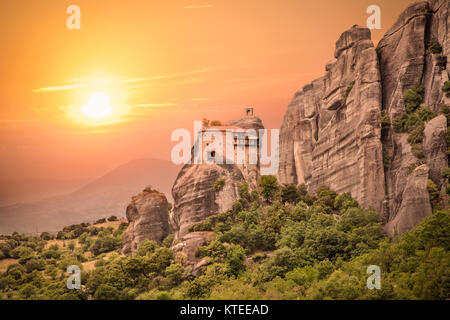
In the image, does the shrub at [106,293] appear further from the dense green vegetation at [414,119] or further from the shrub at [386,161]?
the dense green vegetation at [414,119]

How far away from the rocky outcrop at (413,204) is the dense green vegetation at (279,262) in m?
1.87

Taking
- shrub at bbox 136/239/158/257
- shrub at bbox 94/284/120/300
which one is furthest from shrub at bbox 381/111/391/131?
shrub at bbox 94/284/120/300

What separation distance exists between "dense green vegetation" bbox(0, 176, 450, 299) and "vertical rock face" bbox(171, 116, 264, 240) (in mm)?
2138

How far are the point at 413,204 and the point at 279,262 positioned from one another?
14625 mm

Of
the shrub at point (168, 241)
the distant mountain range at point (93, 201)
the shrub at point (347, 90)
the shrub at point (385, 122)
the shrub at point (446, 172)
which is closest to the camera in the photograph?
the shrub at point (446, 172)

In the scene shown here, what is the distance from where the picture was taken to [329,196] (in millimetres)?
67750

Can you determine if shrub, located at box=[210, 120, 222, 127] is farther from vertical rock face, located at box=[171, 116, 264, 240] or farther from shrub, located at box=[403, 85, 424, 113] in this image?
shrub, located at box=[403, 85, 424, 113]

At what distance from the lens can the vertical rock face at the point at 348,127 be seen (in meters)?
62.6

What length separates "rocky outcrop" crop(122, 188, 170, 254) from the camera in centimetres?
7869

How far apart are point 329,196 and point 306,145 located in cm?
2185

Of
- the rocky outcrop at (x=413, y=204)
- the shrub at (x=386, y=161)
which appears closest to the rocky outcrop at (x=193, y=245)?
the rocky outcrop at (x=413, y=204)

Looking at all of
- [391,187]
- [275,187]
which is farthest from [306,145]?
[391,187]

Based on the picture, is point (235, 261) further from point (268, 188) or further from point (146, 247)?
point (268, 188)

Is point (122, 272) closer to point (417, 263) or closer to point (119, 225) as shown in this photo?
point (417, 263)
